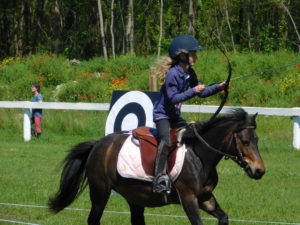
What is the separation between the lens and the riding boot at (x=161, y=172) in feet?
22.6

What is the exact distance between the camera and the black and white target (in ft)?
34.9

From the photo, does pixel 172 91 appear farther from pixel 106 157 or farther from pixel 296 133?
pixel 296 133

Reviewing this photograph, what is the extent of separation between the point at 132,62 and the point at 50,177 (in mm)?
20166

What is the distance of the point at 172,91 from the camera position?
6867 millimetres

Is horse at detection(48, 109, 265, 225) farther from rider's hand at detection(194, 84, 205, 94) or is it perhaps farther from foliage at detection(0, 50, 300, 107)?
foliage at detection(0, 50, 300, 107)

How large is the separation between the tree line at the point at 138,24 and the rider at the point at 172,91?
108 feet

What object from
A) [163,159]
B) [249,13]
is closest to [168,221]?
[163,159]

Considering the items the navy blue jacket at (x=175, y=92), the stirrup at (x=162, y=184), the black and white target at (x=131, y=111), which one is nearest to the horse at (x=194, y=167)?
the stirrup at (x=162, y=184)

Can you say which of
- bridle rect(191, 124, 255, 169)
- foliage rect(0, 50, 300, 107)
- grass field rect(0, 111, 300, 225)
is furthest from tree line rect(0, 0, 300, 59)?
bridle rect(191, 124, 255, 169)

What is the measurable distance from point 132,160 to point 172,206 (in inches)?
118

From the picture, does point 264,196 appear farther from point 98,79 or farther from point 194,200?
point 98,79

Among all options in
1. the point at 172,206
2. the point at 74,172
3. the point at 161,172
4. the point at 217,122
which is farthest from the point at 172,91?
the point at 172,206

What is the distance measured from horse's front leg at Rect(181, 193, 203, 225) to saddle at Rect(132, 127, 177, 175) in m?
0.38

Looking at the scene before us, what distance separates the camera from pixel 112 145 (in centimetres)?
770
